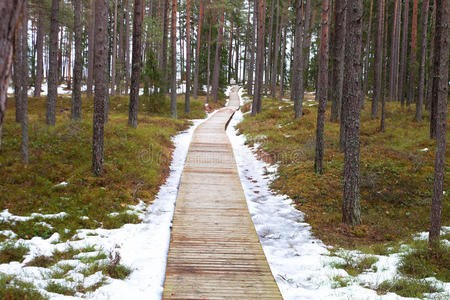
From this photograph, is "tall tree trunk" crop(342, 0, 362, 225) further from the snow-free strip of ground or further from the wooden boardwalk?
the wooden boardwalk

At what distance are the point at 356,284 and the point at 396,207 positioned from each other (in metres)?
4.59

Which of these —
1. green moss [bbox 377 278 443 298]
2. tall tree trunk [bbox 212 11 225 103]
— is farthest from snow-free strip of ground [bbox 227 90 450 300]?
tall tree trunk [bbox 212 11 225 103]

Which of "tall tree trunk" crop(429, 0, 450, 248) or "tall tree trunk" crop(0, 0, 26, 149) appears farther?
"tall tree trunk" crop(429, 0, 450, 248)

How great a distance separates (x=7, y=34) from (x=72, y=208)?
661 cm

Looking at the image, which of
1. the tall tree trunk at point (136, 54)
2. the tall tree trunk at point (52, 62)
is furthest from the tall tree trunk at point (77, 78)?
the tall tree trunk at point (136, 54)

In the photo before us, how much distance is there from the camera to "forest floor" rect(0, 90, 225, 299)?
4.92m

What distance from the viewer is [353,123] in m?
7.35

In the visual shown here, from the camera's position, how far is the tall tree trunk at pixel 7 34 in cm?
163

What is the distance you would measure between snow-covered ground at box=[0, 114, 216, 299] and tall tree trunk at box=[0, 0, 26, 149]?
3.54 metres

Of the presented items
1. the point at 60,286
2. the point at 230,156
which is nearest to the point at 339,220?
the point at 60,286

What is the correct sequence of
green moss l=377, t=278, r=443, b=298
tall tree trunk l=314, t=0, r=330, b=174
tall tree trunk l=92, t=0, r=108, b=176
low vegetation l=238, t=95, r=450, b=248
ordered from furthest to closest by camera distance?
tall tree trunk l=314, t=0, r=330, b=174 < tall tree trunk l=92, t=0, r=108, b=176 < low vegetation l=238, t=95, r=450, b=248 < green moss l=377, t=278, r=443, b=298

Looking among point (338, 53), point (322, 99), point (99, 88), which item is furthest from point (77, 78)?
point (338, 53)

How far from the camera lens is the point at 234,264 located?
5648mm

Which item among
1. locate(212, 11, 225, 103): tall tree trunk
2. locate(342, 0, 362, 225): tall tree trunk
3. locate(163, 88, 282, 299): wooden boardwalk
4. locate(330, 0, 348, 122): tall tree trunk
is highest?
locate(212, 11, 225, 103): tall tree trunk
